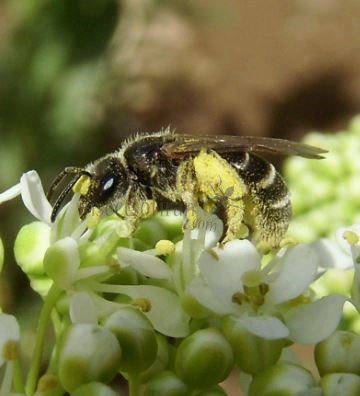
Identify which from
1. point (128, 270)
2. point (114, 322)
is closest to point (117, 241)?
point (128, 270)

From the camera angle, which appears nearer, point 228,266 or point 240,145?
point 228,266

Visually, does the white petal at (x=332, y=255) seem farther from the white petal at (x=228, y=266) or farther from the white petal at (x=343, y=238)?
the white petal at (x=228, y=266)

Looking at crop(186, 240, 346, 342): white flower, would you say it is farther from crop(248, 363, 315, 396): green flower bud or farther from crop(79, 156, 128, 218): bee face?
crop(79, 156, 128, 218): bee face

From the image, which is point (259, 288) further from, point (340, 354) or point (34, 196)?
point (34, 196)

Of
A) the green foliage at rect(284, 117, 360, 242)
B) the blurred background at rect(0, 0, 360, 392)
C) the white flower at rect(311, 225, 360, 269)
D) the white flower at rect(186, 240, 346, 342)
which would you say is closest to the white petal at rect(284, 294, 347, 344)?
the white flower at rect(186, 240, 346, 342)

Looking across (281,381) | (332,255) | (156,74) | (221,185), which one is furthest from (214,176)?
(156,74)

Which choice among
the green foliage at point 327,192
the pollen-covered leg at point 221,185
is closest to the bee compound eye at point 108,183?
the pollen-covered leg at point 221,185
